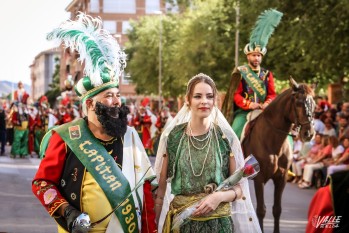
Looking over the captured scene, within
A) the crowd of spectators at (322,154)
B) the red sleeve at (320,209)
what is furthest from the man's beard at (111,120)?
the crowd of spectators at (322,154)

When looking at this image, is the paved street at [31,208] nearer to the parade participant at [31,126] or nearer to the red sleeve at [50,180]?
the red sleeve at [50,180]

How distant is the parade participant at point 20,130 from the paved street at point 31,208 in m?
8.37

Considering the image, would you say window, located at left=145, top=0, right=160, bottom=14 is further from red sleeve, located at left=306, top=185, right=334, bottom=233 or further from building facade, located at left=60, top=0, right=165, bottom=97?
red sleeve, located at left=306, top=185, right=334, bottom=233

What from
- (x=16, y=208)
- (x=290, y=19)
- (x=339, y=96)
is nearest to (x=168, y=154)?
(x=16, y=208)

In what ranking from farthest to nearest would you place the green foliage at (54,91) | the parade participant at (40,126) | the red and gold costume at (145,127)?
the green foliage at (54,91) → the red and gold costume at (145,127) → the parade participant at (40,126)

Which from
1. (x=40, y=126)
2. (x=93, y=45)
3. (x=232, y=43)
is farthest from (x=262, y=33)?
(x=232, y=43)

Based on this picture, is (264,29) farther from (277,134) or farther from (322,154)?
(322,154)

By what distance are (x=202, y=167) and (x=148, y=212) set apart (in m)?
0.53

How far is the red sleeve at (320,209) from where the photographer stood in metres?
5.30

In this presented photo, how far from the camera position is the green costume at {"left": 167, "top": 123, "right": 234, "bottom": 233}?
23.0 ft

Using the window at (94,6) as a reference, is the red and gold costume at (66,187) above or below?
above

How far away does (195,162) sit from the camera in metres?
7.11

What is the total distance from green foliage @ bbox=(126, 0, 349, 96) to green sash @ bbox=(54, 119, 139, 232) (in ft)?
47.4

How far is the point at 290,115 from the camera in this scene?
12.9m
